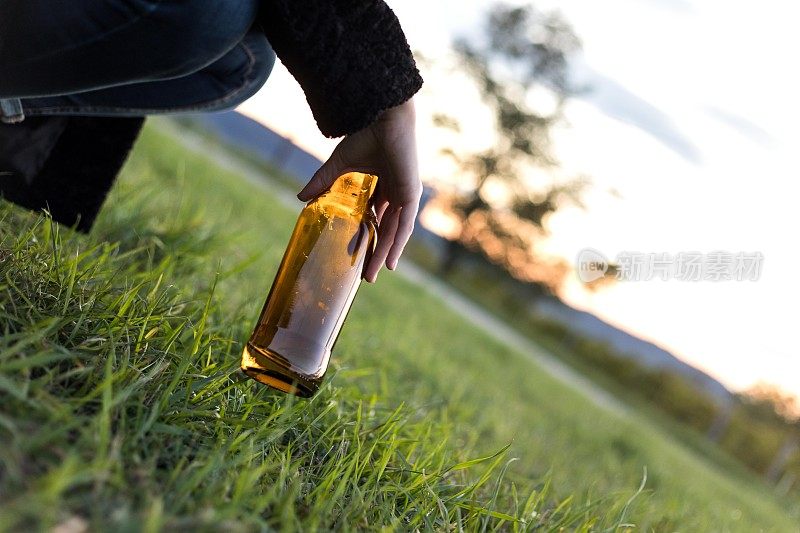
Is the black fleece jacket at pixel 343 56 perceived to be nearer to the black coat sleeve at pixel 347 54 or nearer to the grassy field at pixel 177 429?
the black coat sleeve at pixel 347 54

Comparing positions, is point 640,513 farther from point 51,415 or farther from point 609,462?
point 609,462

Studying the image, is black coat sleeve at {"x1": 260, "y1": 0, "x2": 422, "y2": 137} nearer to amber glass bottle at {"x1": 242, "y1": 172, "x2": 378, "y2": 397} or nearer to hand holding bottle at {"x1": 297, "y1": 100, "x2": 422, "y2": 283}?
hand holding bottle at {"x1": 297, "y1": 100, "x2": 422, "y2": 283}

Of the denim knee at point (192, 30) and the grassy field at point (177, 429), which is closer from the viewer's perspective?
the grassy field at point (177, 429)

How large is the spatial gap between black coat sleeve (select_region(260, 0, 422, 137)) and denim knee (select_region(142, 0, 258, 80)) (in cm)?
8

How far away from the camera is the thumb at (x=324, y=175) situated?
57.6 inches

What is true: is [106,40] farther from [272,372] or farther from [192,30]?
[272,372]

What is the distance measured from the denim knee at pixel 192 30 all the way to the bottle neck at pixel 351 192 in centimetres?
37

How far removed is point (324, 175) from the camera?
1.47 metres

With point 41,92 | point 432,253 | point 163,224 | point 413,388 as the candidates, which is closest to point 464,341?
point 413,388

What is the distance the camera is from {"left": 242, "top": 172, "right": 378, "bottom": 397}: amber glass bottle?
143 cm

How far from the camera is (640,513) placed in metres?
2.03

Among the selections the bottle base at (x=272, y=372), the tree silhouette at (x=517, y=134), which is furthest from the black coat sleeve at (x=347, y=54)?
the tree silhouette at (x=517, y=134)

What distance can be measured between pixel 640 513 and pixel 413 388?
1140 millimetres

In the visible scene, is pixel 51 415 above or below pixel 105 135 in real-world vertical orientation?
below
